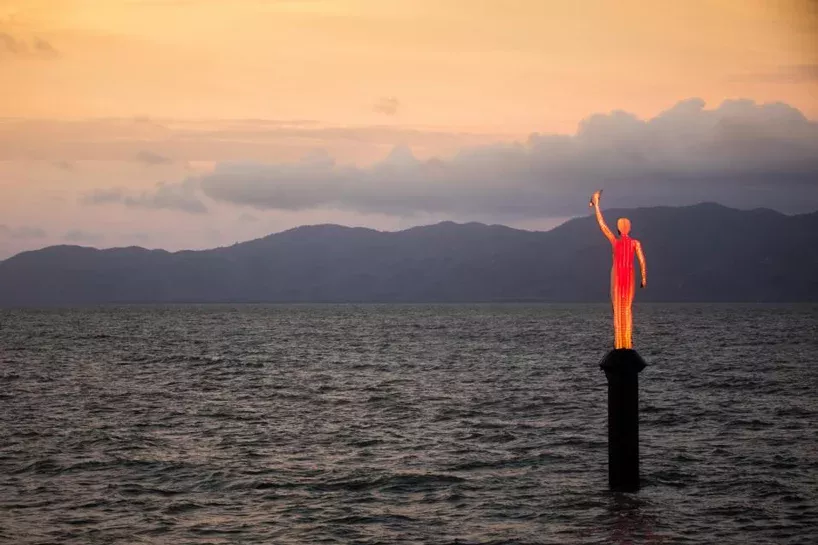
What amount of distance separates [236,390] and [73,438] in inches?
669

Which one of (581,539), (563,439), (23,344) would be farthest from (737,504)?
(23,344)

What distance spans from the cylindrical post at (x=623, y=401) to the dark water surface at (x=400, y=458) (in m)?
1.53

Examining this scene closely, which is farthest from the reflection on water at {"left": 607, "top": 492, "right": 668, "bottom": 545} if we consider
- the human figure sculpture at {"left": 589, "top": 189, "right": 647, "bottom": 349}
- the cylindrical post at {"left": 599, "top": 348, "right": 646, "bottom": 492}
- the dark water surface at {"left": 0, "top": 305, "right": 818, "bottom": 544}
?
the human figure sculpture at {"left": 589, "top": 189, "right": 647, "bottom": 349}

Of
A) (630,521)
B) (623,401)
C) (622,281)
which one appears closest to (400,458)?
(630,521)

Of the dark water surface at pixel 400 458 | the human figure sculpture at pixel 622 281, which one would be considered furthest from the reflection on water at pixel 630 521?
the human figure sculpture at pixel 622 281

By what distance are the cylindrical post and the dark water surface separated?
60.1 inches

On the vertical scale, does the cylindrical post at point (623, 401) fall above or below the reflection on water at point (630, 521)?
above

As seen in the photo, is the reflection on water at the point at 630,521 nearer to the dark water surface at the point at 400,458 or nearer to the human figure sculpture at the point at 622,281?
the dark water surface at the point at 400,458

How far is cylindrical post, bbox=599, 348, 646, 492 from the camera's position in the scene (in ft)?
66.7

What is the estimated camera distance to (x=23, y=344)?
3994 inches

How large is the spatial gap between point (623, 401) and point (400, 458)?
34.3 feet

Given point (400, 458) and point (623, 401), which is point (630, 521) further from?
point (400, 458)

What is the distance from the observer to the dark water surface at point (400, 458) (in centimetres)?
2155

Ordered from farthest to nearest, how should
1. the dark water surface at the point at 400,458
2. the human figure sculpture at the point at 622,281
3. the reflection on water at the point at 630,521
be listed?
the dark water surface at the point at 400,458, the human figure sculpture at the point at 622,281, the reflection on water at the point at 630,521
